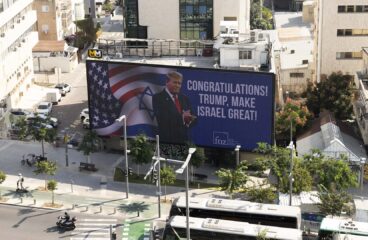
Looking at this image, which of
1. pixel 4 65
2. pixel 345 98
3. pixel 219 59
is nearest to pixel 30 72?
pixel 4 65

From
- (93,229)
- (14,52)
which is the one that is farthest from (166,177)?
(14,52)

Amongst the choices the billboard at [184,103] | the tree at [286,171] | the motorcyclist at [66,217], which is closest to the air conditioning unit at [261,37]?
the billboard at [184,103]

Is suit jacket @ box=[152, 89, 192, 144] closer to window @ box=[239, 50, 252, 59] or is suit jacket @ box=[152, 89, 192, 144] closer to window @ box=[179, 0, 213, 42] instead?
window @ box=[239, 50, 252, 59]

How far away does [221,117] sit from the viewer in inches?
2953

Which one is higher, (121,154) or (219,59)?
(219,59)

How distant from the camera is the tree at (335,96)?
84812 millimetres

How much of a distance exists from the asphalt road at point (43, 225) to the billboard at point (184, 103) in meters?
14.6

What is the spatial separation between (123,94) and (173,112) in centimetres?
600

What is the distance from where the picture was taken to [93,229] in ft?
211

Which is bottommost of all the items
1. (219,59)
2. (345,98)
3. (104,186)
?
(104,186)

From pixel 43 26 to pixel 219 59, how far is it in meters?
53.0

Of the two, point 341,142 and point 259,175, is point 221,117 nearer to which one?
point 259,175

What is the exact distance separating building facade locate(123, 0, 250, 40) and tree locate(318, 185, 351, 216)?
34021mm

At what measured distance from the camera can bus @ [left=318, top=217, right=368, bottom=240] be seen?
5750 centimetres
